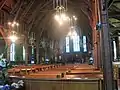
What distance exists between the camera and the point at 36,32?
31250mm

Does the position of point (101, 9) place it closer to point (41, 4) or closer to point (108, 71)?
point (108, 71)

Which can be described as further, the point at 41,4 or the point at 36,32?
the point at 36,32

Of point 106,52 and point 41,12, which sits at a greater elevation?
point 41,12

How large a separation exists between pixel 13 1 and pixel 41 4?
18.9 ft

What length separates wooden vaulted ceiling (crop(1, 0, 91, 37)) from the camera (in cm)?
2362

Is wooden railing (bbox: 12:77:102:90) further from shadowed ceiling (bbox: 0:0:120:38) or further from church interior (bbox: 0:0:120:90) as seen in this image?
shadowed ceiling (bbox: 0:0:120:38)

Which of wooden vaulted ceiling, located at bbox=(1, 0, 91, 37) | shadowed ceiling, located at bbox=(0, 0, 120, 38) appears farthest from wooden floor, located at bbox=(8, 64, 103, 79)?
wooden vaulted ceiling, located at bbox=(1, 0, 91, 37)

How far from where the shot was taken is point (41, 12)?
3103 cm

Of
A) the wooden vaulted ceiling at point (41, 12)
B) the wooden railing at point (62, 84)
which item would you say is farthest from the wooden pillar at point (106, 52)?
the wooden vaulted ceiling at point (41, 12)

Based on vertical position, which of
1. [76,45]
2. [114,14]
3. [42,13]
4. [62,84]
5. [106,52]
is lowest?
[62,84]

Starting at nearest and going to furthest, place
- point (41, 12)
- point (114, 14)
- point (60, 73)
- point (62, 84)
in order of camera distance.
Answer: point (62, 84) → point (60, 73) → point (114, 14) → point (41, 12)

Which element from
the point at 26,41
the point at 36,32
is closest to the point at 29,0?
the point at 26,41

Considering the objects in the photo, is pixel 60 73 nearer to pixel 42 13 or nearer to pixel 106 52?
pixel 106 52

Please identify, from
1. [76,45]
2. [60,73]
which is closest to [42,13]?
[76,45]
